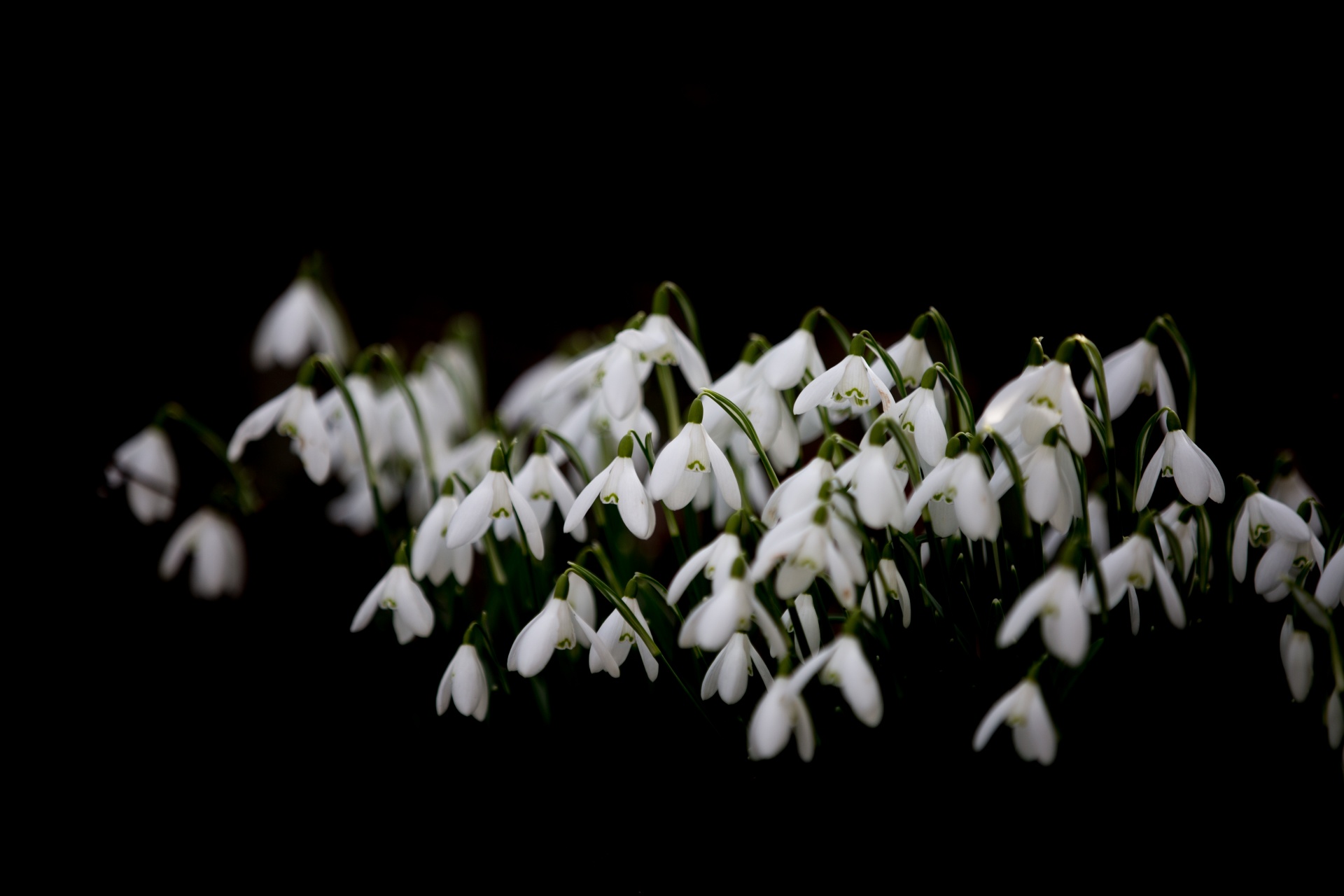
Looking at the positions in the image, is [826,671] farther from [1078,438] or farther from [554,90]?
[554,90]

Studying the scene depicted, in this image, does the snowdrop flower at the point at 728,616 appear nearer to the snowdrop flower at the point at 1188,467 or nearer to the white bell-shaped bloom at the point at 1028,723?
the white bell-shaped bloom at the point at 1028,723

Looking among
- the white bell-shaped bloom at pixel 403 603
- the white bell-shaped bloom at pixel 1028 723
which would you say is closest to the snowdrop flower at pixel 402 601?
the white bell-shaped bloom at pixel 403 603

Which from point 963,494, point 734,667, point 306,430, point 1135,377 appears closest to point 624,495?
point 734,667

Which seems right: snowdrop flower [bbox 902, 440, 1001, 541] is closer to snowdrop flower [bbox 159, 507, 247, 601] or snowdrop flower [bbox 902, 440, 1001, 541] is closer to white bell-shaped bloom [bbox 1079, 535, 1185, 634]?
white bell-shaped bloom [bbox 1079, 535, 1185, 634]

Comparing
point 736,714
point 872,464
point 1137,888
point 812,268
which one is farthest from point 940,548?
point 812,268

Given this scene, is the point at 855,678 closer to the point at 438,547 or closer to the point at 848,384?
the point at 848,384

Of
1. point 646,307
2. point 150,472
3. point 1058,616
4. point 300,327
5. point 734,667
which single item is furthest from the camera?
point 646,307

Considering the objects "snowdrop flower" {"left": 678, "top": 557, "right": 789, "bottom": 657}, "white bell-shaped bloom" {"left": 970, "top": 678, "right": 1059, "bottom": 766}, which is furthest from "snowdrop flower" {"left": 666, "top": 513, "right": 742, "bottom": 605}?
"white bell-shaped bloom" {"left": 970, "top": 678, "right": 1059, "bottom": 766}
